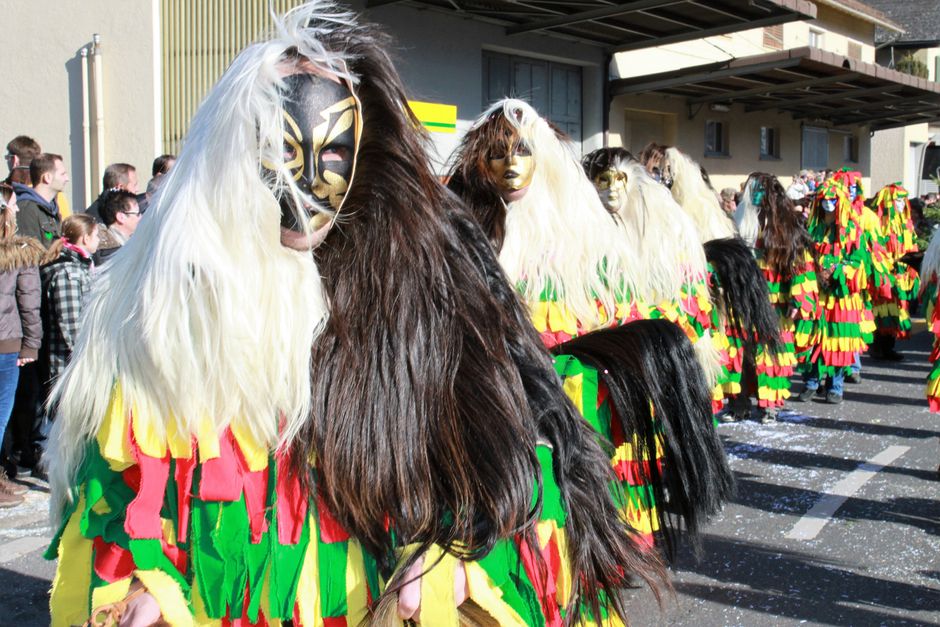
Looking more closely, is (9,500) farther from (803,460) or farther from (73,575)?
(803,460)

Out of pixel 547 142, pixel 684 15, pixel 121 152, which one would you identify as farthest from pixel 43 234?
pixel 684 15

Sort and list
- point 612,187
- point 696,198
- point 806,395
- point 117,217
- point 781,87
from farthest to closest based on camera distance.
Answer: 1. point 781,87
2. point 806,395
3. point 696,198
4. point 117,217
5. point 612,187

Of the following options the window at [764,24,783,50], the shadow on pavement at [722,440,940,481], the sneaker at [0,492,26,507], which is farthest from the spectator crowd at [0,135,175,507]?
the window at [764,24,783,50]

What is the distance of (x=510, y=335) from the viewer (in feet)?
6.32

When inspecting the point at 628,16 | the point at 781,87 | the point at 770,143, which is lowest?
the point at 770,143

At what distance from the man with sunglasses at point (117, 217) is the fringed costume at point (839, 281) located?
5.71 meters

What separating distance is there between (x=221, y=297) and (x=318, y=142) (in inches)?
12.6

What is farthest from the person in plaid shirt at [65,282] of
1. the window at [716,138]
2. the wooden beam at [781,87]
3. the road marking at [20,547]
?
the window at [716,138]

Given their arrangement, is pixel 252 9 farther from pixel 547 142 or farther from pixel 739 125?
pixel 739 125

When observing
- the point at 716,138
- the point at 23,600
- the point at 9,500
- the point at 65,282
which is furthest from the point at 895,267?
the point at 23,600

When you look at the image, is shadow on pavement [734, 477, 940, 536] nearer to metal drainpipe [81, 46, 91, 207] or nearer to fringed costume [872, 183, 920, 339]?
fringed costume [872, 183, 920, 339]

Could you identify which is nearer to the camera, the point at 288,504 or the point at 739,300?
the point at 288,504

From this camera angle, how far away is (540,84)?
503 inches

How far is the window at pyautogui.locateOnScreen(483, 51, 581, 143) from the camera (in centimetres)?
1201
